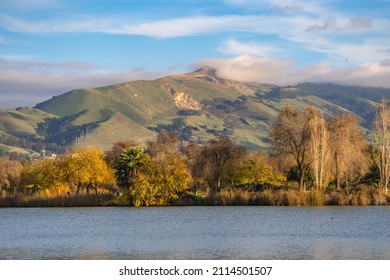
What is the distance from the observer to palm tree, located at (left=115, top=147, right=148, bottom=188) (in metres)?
97.8

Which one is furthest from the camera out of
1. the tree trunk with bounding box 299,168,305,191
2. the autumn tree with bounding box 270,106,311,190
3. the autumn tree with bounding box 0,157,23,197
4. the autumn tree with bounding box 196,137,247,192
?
the autumn tree with bounding box 0,157,23,197

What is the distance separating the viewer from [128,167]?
9819 centimetres

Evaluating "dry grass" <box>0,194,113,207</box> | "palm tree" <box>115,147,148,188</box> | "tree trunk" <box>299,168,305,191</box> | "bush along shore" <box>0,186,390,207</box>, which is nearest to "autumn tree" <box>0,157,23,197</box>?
"bush along shore" <box>0,186,390,207</box>

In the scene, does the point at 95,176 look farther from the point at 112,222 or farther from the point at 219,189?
the point at 112,222

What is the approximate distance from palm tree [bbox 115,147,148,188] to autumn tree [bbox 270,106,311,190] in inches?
730

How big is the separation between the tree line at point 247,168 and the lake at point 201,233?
9839 millimetres

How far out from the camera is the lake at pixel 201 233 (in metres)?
45.2

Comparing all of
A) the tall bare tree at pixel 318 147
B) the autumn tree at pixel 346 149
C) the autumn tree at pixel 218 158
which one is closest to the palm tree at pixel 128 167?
the autumn tree at pixel 218 158

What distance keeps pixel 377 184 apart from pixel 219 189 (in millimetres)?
21225

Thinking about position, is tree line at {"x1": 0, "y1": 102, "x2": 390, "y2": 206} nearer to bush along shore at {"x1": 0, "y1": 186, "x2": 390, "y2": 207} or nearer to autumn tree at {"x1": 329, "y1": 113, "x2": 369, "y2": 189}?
autumn tree at {"x1": 329, "y1": 113, "x2": 369, "y2": 189}

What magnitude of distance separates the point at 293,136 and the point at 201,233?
147ft

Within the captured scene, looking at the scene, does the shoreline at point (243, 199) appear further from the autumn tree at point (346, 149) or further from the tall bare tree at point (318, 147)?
the autumn tree at point (346, 149)

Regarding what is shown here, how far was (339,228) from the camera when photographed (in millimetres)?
59469
